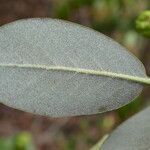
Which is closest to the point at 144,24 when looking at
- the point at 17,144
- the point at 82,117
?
the point at 17,144

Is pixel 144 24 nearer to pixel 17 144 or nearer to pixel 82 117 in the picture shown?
pixel 17 144

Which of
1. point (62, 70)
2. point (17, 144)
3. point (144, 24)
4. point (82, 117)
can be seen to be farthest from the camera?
point (82, 117)

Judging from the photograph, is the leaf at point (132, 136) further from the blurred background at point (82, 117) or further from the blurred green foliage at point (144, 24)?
the blurred background at point (82, 117)

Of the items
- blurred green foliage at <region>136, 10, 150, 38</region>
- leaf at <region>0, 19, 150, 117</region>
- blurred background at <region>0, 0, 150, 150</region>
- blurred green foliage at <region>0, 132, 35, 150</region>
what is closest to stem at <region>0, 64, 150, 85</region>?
leaf at <region>0, 19, 150, 117</region>

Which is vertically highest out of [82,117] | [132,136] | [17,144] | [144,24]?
[144,24]

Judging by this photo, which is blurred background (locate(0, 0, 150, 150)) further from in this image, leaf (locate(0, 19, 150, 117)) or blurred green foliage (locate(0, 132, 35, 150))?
leaf (locate(0, 19, 150, 117))

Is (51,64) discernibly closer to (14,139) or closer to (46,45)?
→ (46,45)

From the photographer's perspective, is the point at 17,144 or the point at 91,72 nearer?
the point at 91,72
